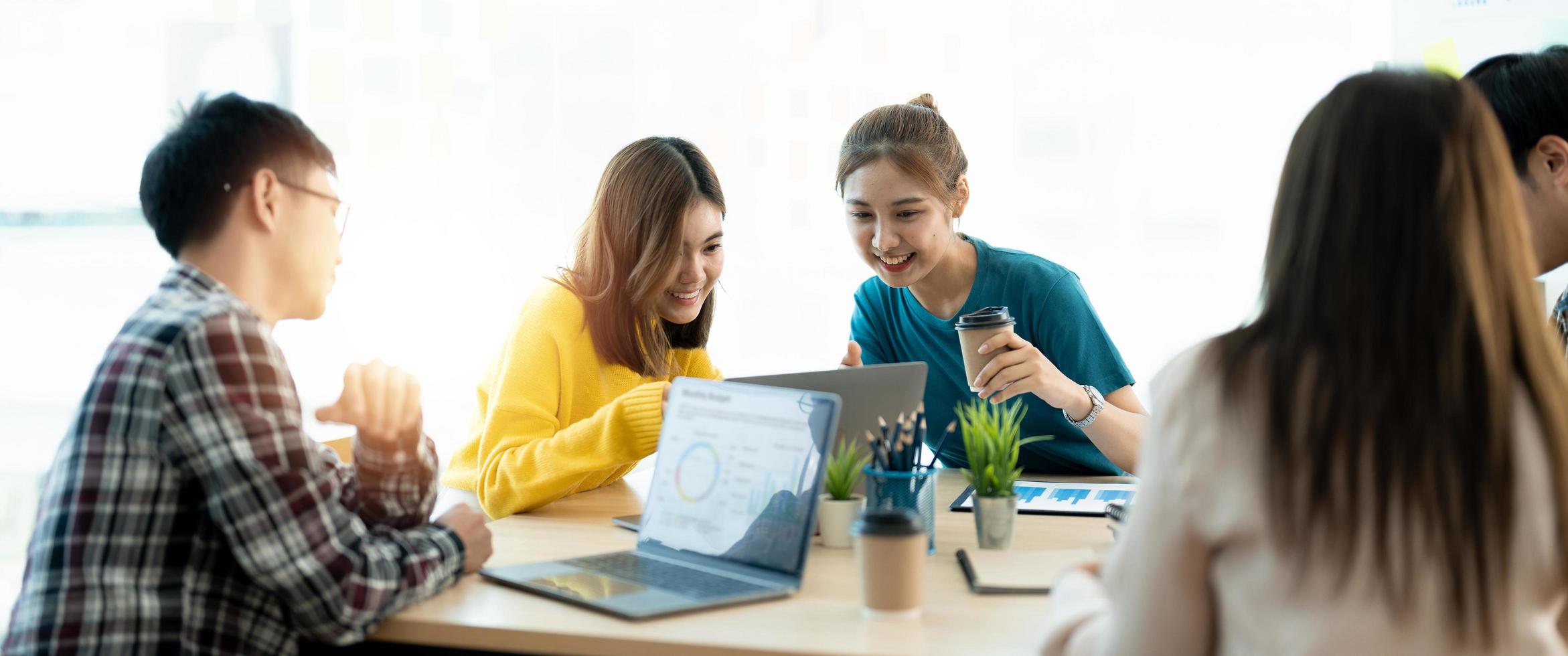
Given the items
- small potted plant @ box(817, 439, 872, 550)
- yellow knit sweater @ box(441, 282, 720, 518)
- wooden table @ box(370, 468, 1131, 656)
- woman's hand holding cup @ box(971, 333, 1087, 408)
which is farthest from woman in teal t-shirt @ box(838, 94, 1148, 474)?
wooden table @ box(370, 468, 1131, 656)

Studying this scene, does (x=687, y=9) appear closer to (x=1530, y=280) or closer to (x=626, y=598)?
(x=626, y=598)

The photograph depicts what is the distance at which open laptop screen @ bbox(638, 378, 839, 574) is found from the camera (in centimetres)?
149

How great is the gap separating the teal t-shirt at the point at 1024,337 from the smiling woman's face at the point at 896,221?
0.44 feet

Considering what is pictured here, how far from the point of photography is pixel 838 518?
5.47ft

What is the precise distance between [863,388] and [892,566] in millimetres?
522

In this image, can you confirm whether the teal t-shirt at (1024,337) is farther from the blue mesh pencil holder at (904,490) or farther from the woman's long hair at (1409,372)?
the woman's long hair at (1409,372)

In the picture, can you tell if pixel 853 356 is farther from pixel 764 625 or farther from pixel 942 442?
pixel 764 625

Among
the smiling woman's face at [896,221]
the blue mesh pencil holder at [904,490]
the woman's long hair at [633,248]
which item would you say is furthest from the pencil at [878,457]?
the smiling woman's face at [896,221]

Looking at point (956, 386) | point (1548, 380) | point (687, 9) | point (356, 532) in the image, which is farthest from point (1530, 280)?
point (687, 9)

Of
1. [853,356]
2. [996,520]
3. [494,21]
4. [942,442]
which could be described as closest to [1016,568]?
[996,520]

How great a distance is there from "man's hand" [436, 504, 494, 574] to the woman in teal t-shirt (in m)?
0.96

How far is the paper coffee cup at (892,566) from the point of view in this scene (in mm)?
1312

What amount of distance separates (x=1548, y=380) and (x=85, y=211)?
373 cm

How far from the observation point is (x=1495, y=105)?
1696 mm
